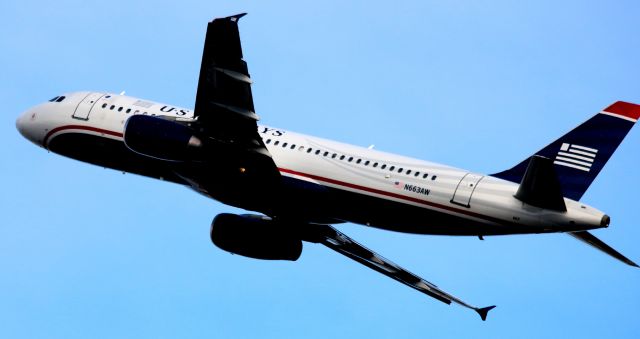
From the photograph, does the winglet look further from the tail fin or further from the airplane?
the tail fin

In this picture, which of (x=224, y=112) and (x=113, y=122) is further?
(x=113, y=122)

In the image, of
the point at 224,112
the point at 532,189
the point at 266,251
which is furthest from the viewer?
the point at 266,251

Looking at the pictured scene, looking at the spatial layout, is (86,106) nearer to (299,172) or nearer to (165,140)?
(165,140)

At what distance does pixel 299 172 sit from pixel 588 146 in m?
9.92

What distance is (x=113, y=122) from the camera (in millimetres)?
45375

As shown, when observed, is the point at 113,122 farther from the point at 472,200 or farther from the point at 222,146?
the point at 472,200

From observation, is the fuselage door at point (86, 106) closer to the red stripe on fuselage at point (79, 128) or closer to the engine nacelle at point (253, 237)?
the red stripe on fuselage at point (79, 128)

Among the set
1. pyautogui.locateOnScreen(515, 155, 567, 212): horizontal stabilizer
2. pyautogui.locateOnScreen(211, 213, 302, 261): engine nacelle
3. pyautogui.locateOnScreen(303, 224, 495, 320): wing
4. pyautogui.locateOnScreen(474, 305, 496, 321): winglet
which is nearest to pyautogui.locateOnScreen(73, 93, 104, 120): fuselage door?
pyautogui.locateOnScreen(211, 213, 302, 261): engine nacelle

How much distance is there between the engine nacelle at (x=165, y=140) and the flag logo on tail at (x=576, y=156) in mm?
11754

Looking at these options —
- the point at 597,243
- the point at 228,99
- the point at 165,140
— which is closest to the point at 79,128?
the point at 165,140

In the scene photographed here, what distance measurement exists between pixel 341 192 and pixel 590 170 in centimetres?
838

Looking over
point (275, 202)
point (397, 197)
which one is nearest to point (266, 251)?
point (275, 202)

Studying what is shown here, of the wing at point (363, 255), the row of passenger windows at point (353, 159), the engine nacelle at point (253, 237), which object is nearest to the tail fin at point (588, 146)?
the row of passenger windows at point (353, 159)

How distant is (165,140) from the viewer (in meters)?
41.2
